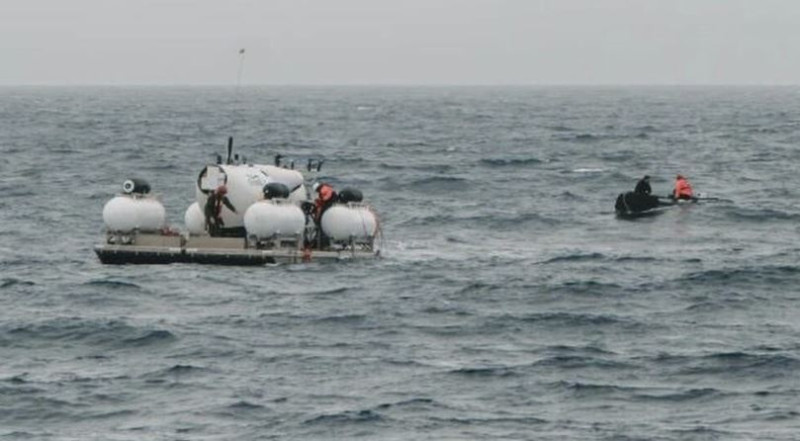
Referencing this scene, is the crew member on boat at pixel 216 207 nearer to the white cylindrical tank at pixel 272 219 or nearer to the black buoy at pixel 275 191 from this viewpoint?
the white cylindrical tank at pixel 272 219

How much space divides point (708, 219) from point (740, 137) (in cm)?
7241

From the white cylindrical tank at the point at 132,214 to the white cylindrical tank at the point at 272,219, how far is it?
8.24 feet

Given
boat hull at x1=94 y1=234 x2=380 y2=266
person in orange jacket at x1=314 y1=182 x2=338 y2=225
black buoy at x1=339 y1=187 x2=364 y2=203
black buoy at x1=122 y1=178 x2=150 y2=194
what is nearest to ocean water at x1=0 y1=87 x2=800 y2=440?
boat hull at x1=94 y1=234 x2=380 y2=266

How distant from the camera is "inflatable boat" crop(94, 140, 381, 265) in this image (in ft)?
151

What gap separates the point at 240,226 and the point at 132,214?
9.47ft

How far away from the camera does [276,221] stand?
45.8 m

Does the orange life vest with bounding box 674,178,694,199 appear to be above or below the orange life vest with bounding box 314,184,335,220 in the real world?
below

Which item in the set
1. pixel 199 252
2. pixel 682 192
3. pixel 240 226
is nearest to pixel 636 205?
pixel 682 192

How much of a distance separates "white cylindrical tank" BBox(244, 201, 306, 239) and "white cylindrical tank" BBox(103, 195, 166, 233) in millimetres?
2511

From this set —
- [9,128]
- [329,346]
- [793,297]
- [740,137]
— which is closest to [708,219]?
[793,297]

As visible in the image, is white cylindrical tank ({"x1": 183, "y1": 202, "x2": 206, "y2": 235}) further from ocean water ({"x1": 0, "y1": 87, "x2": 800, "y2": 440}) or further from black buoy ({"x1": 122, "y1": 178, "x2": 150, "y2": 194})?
ocean water ({"x1": 0, "y1": 87, "x2": 800, "y2": 440})

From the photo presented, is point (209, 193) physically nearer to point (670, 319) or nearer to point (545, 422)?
point (670, 319)

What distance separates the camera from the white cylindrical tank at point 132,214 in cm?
4641

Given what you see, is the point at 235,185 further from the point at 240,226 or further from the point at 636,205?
the point at 636,205
